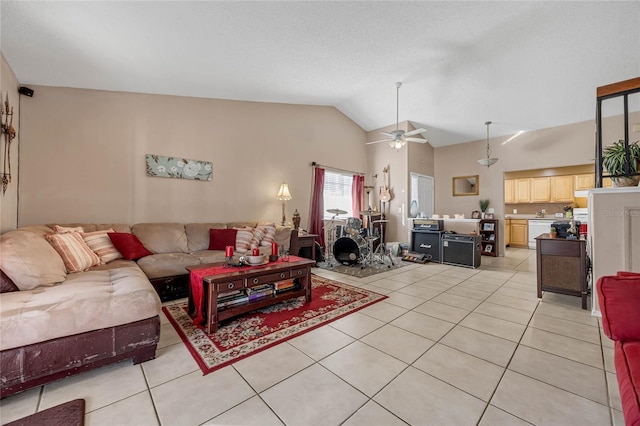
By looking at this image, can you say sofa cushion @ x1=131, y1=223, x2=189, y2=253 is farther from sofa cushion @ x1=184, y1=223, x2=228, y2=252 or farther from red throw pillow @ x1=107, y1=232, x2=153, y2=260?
red throw pillow @ x1=107, y1=232, x2=153, y2=260

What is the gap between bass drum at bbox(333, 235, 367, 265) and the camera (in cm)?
475

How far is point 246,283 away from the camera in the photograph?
240 cm

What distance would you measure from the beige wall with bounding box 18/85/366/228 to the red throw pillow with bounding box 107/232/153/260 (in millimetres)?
578

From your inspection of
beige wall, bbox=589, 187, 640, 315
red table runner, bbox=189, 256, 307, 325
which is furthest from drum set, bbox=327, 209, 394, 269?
beige wall, bbox=589, 187, 640, 315

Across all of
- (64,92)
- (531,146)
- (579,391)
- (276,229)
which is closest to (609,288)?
(579,391)

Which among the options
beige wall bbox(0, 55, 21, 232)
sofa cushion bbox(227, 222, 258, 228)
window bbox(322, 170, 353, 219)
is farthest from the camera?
window bbox(322, 170, 353, 219)

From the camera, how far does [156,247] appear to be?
3457 millimetres

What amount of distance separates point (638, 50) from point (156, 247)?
6777mm

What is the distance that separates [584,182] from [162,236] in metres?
9.74

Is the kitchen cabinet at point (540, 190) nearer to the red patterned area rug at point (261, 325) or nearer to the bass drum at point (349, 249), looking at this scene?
the bass drum at point (349, 249)

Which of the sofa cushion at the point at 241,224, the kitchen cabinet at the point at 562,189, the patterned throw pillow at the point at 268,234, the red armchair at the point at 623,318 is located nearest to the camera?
the red armchair at the point at 623,318

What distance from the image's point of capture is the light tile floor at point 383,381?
1340 mm

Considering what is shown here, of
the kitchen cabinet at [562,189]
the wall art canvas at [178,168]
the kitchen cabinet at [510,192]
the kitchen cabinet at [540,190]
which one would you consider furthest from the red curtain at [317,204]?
the kitchen cabinet at [562,189]

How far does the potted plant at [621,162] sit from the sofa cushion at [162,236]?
504 centimetres
